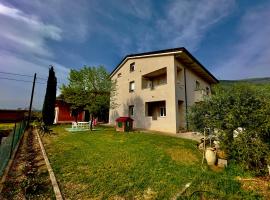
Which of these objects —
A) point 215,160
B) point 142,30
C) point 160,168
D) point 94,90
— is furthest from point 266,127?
point 94,90

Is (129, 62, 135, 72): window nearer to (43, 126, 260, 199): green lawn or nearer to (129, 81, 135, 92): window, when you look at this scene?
(129, 81, 135, 92): window

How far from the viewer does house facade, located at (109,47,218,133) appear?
17250 mm

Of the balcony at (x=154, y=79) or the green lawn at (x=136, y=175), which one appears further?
the balcony at (x=154, y=79)

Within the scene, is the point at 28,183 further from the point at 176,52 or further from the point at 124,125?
the point at 176,52

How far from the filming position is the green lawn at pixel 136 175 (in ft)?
16.2

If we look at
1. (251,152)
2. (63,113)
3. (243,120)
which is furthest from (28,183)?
(63,113)

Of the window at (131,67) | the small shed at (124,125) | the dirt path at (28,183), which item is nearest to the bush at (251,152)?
the dirt path at (28,183)

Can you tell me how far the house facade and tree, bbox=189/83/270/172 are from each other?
24.9 feet

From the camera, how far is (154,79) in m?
21.6

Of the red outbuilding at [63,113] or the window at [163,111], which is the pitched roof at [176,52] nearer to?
the window at [163,111]

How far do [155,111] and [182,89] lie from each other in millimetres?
4333

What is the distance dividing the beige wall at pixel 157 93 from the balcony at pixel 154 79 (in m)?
0.57

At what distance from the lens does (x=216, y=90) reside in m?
8.46

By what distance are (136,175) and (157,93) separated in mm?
13408
